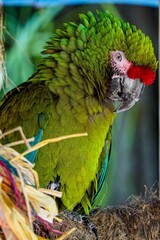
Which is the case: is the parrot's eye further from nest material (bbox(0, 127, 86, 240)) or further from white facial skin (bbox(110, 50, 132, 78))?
nest material (bbox(0, 127, 86, 240))

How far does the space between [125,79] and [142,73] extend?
1.6 inches

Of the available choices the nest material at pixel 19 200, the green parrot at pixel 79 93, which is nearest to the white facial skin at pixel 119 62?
the green parrot at pixel 79 93

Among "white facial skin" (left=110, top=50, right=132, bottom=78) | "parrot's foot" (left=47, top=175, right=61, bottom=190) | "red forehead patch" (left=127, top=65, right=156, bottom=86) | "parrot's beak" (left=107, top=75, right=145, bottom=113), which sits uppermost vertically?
"white facial skin" (left=110, top=50, right=132, bottom=78)

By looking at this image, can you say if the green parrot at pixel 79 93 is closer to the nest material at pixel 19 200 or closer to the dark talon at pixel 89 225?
the dark talon at pixel 89 225

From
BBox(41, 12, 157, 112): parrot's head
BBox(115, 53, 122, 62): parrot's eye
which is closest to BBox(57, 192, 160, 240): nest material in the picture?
BBox(41, 12, 157, 112): parrot's head

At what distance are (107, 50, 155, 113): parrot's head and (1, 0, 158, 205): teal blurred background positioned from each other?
323 millimetres

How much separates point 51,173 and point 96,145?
0.13 meters

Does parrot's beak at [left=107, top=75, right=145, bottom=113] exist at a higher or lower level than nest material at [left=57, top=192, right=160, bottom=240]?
higher

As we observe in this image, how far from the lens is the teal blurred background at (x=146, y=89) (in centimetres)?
145

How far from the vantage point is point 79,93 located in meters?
1.15

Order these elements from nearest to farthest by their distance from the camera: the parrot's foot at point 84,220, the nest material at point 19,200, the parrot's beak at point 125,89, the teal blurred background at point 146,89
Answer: the nest material at point 19,200 < the parrot's foot at point 84,220 < the parrot's beak at point 125,89 < the teal blurred background at point 146,89

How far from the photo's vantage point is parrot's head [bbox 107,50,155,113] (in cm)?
113

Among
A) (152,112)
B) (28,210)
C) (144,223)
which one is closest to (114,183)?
(152,112)

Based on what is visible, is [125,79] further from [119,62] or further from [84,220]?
[84,220]
